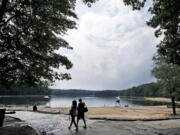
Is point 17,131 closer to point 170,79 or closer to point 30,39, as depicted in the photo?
point 30,39

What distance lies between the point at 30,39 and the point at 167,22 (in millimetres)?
6555

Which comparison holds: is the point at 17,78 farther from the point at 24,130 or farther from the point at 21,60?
the point at 24,130

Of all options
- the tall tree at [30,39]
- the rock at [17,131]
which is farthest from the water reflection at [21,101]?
Answer: the rock at [17,131]

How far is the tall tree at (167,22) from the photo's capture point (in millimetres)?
9109

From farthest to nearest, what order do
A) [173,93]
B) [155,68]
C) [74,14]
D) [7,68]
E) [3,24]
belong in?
[155,68], [173,93], [74,14], [7,68], [3,24]

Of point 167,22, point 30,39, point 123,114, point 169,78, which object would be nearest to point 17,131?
point 30,39

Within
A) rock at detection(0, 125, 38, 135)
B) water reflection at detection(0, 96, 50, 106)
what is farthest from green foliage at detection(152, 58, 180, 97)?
water reflection at detection(0, 96, 50, 106)

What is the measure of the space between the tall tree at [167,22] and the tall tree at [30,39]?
2953 mm

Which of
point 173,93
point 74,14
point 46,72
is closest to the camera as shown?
point 46,72

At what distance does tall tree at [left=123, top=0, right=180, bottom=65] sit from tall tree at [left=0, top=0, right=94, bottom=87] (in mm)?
2953

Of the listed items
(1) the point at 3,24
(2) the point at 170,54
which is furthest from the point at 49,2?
(2) the point at 170,54

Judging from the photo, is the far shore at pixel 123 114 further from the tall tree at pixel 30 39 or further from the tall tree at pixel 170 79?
the tall tree at pixel 30 39

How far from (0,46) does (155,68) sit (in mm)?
21765

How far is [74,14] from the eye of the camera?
12.8m
